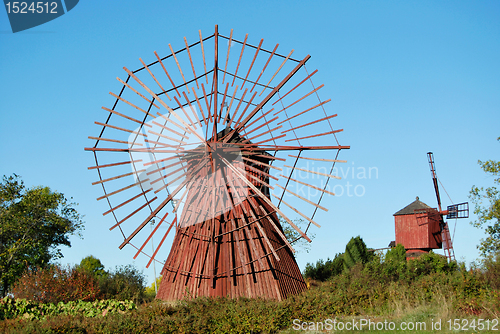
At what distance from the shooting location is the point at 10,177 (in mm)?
25422

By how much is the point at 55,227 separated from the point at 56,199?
6.26 feet

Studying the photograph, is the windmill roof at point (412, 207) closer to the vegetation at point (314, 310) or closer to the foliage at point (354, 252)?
the foliage at point (354, 252)

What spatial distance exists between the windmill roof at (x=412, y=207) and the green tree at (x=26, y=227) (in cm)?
2168

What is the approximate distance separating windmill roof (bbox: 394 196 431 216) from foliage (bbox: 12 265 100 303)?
2108cm

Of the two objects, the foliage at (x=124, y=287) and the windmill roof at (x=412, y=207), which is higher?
the windmill roof at (x=412, y=207)

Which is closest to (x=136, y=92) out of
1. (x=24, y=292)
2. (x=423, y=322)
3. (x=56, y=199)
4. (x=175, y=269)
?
(x=175, y=269)

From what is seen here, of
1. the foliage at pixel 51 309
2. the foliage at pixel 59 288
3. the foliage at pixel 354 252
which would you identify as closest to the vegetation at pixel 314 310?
the foliage at pixel 51 309

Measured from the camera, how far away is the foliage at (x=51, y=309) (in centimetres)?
1199

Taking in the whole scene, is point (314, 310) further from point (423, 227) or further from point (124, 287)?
point (423, 227)

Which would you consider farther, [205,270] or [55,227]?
[55,227]

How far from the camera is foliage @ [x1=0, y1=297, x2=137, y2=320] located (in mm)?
11992

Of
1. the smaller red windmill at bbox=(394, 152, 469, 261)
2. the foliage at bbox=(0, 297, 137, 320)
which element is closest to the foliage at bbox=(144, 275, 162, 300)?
the foliage at bbox=(0, 297, 137, 320)

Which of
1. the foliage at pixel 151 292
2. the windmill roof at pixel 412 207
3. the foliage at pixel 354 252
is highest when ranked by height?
the windmill roof at pixel 412 207

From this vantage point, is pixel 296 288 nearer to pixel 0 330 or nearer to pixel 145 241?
pixel 145 241
